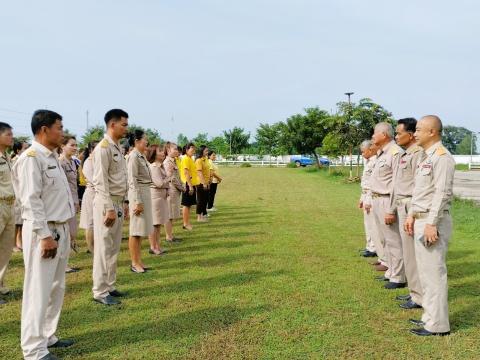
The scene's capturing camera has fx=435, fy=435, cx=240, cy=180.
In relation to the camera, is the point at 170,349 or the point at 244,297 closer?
the point at 170,349

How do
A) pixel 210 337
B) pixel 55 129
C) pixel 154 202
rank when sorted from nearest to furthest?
pixel 55 129 < pixel 210 337 < pixel 154 202

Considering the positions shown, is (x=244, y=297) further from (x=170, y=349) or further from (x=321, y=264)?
(x=321, y=264)

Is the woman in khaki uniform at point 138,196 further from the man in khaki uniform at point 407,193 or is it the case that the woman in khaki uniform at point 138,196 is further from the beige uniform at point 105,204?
the man in khaki uniform at point 407,193

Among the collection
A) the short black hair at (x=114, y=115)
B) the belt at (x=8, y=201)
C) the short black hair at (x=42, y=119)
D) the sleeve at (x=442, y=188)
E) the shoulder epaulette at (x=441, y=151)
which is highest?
the short black hair at (x=114, y=115)

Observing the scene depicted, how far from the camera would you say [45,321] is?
3.73 metres

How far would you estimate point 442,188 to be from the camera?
12.7 ft

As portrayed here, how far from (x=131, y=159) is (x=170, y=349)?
300 cm

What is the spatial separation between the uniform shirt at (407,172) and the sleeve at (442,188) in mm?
1016

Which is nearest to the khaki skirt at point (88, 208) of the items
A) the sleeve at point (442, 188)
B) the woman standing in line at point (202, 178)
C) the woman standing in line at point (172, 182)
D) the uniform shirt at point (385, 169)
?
the woman standing in line at point (172, 182)

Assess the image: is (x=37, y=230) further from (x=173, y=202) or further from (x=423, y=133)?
(x=173, y=202)

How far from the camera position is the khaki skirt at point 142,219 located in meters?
5.94

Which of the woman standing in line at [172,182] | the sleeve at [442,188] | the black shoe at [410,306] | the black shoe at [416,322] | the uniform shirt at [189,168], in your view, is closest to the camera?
the sleeve at [442,188]

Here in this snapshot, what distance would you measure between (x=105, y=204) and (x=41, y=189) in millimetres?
1316

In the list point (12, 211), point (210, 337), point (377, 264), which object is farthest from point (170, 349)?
point (377, 264)
